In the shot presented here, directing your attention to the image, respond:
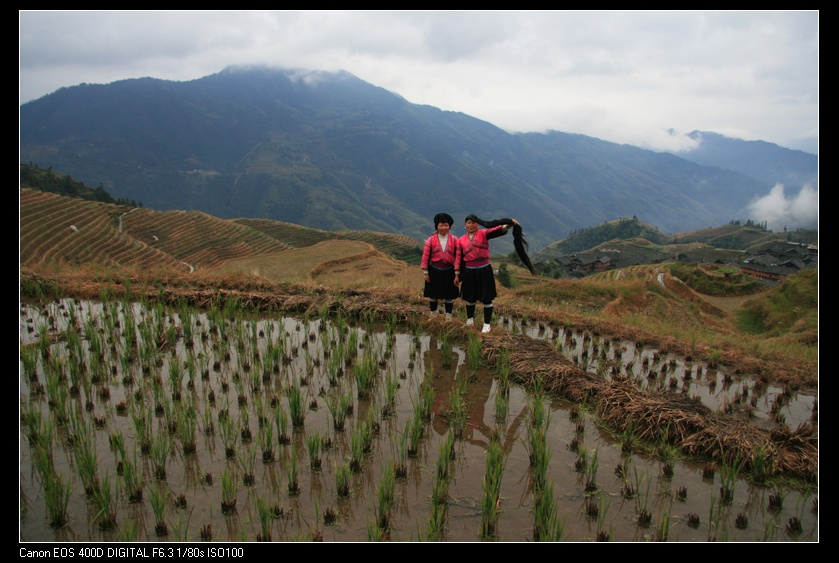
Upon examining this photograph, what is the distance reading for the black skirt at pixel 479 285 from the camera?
883cm

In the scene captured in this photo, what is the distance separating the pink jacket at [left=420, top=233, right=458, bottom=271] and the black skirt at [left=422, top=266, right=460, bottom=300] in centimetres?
9

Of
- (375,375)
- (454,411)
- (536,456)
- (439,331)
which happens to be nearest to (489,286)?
(439,331)

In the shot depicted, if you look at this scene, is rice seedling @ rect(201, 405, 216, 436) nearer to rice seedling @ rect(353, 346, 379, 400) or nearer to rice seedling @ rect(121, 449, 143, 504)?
rice seedling @ rect(121, 449, 143, 504)

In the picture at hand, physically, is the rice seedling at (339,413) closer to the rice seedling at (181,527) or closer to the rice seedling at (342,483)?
the rice seedling at (342,483)

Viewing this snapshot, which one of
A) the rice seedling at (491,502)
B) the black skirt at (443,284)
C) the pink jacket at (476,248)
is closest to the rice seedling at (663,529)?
the rice seedling at (491,502)

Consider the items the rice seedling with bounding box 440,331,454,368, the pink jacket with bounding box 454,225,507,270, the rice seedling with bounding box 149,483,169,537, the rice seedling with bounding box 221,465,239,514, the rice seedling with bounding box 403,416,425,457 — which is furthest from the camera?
the pink jacket with bounding box 454,225,507,270

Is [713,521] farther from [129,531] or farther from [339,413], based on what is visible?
[129,531]

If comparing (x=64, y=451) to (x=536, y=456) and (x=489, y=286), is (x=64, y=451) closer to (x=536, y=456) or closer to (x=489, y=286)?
(x=536, y=456)

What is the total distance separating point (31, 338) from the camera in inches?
320

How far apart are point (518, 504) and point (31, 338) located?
Answer: 795cm

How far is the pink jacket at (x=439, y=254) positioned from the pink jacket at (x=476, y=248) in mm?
114

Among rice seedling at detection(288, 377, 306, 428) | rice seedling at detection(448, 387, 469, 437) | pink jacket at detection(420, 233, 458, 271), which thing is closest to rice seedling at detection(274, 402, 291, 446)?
rice seedling at detection(288, 377, 306, 428)

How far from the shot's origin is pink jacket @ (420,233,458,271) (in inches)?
359

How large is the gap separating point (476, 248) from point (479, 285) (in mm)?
644
